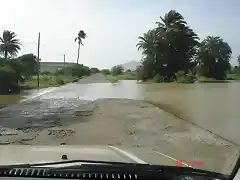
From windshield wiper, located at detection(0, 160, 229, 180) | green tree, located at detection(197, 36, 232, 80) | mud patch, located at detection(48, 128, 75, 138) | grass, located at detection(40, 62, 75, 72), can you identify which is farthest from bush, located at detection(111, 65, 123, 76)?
windshield wiper, located at detection(0, 160, 229, 180)

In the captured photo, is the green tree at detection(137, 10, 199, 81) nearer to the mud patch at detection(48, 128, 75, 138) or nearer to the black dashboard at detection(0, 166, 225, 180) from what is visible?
the mud patch at detection(48, 128, 75, 138)

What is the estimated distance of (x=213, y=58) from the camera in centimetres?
7988

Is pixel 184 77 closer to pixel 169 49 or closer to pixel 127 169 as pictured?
pixel 169 49

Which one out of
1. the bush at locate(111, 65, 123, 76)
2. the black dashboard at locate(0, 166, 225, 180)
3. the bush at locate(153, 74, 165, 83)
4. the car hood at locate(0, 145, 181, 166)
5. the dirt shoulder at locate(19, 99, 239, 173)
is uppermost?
the bush at locate(111, 65, 123, 76)

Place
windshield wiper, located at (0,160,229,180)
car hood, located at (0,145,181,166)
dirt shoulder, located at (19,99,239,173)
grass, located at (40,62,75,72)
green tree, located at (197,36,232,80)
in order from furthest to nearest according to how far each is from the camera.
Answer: grass, located at (40,62,75,72) < green tree, located at (197,36,232,80) < dirt shoulder, located at (19,99,239,173) < car hood, located at (0,145,181,166) < windshield wiper, located at (0,160,229,180)

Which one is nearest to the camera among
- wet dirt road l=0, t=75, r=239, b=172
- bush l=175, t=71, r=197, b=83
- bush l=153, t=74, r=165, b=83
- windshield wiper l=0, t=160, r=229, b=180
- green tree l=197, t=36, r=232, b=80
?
windshield wiper l=0, t=160, r=229, b=180

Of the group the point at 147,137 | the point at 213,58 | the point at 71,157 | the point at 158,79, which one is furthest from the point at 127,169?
the point at 213,58

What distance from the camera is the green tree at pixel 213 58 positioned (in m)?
79.4

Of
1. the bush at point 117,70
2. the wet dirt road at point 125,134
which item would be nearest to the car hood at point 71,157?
the wet dirt road at point 125,134

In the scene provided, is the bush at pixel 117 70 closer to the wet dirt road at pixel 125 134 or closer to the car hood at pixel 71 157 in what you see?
the wet dirt road at pixel 125 134

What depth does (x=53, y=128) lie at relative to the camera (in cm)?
1395

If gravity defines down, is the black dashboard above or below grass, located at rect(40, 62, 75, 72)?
below

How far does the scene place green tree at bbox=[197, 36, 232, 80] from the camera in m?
79.4

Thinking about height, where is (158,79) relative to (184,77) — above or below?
below
